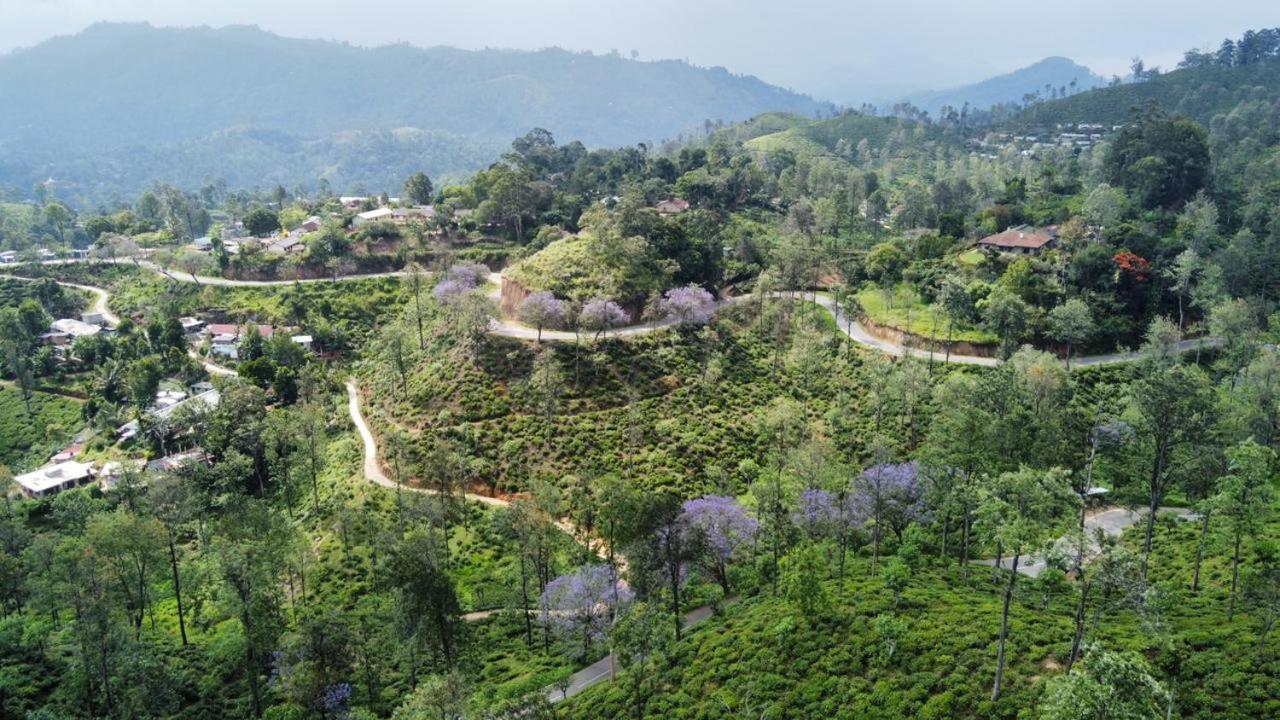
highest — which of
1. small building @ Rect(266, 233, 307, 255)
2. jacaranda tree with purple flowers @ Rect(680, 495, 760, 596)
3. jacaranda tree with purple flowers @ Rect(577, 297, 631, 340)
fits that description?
small building @ Rect(266, 233, 307, 255)

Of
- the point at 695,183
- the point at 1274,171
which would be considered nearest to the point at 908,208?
the point at 695,183

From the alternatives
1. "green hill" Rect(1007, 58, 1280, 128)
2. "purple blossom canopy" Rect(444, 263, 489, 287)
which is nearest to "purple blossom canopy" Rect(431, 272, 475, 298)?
"purple blossom canopy" Rect(444, 263, 489, 287)

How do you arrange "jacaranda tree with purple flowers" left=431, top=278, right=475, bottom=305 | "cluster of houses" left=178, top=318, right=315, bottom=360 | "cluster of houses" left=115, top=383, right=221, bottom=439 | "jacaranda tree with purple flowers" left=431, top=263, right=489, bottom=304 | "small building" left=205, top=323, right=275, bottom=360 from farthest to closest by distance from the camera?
"small building" left=205, top=323, right=275, bottom=360 → "cluster of houses" left=178, top=318, right=315, bottom=360 → "jacaranda tree with purple flowers" left=431, top=263, right=489, bottom=304 → "jacaranda tree with purple flowers" left=431, top=278, right=475, bottom=305 → "cluster of houses" left=115, top=383, right=221, bottom=439

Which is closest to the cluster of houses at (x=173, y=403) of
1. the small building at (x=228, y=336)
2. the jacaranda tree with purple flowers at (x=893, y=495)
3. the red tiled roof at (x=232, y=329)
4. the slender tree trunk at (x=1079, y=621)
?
the small building at (x=228, y=336)

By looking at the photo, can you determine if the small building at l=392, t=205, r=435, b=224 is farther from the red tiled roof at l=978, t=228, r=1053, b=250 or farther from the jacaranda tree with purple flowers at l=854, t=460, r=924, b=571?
the jacaranda tree with purple flowers at l=854, t=460, r=924, b=571

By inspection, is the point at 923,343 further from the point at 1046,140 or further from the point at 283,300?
the point at 1046,140

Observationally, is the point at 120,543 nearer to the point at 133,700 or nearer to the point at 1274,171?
the point at 133,700

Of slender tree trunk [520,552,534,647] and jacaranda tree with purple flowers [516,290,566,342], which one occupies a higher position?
jacaranda tree with purple flowers [516,290,566,342]
